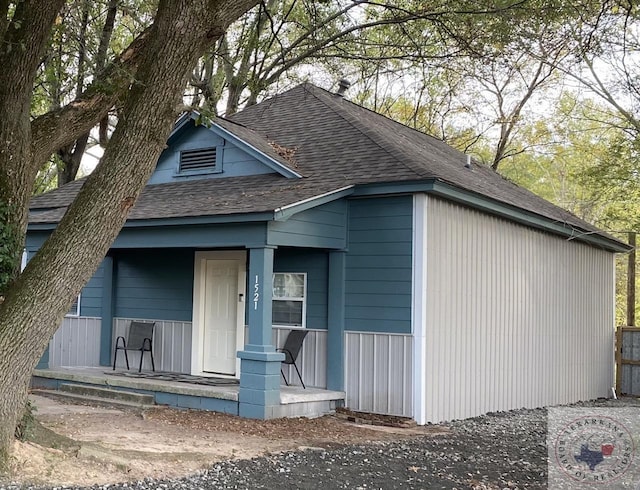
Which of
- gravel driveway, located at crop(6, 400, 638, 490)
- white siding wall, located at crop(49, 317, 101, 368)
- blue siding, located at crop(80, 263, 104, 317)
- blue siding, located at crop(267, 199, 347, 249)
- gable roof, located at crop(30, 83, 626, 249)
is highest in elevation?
gable roof, located at crop(30, 83, 626, 249)

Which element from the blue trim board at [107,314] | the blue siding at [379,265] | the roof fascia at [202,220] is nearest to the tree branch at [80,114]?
the roof fascia at [202,220]

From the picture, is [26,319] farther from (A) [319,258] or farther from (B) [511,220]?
(B) [511,220]

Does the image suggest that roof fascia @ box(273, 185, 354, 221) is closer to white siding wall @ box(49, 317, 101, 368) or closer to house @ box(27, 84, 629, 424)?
house @ box(27, 84, 629, 424)

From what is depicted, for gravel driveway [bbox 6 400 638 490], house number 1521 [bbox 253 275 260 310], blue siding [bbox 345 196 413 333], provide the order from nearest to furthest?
1. gravel driveway [bbox 6 400 638 490]
2. house number 1521 [bbox 253 275 260 310]
3. blue siding [bbox 345 196 413 333]

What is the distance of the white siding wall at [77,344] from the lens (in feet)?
42.9

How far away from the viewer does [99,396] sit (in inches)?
419

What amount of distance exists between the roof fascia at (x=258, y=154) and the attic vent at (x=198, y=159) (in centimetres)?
46

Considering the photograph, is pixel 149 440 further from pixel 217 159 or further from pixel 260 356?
pixel 217 159

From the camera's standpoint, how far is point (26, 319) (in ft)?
18.6

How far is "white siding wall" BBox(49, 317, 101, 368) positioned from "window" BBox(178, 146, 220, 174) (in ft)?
10.7

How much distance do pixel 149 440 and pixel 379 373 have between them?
3.50 metres

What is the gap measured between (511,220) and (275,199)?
4.32 m

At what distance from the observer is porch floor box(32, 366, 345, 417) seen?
9.36 metres

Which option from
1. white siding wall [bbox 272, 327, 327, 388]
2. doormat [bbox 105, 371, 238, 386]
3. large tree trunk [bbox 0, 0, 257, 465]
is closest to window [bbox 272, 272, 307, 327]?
white siding wall [bbox 272, 327, 327, 388]
